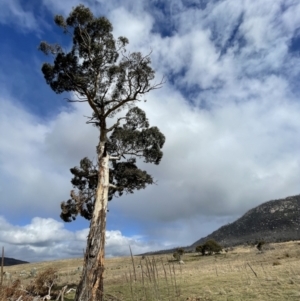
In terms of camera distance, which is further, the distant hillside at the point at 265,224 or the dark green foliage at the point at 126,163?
the distant hillside at the point at 265,224

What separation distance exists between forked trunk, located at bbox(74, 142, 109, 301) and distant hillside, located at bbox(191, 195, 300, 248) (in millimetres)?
68756

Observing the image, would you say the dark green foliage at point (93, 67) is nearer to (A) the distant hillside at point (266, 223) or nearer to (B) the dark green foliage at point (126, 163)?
(B) the dark green foliage at point (126, 163)

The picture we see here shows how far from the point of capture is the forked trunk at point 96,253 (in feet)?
38.9

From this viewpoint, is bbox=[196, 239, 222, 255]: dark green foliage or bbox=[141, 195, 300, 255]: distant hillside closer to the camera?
bbox=[196, 239, 222, 255]: dark green foliage

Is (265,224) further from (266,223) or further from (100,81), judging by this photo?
(100,81)

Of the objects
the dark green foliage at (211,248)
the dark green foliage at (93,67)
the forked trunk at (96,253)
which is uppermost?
the dark green foliage at (93,67)

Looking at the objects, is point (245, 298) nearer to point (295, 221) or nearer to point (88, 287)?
point (88, 287)

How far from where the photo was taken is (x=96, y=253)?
12.7 metres

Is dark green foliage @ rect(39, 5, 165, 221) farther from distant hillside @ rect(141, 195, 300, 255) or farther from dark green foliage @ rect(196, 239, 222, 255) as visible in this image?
distant hillside @ rect(141, 195, 300, 255)

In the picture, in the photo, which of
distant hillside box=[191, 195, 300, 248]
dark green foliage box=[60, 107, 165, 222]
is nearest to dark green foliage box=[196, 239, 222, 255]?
dark green foliage box=[60, 107, 165, 222]

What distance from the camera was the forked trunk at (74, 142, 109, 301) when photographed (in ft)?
38.9

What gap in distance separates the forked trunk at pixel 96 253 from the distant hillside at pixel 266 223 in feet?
226

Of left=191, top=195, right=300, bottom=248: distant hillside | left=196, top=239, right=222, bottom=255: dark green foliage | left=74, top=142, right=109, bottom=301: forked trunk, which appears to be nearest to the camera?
left=74, top=142, right=109, bottom=301: forked trunk

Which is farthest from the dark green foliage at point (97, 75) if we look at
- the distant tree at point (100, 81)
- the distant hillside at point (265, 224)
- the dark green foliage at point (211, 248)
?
the distant hillside at point (265, 224)
